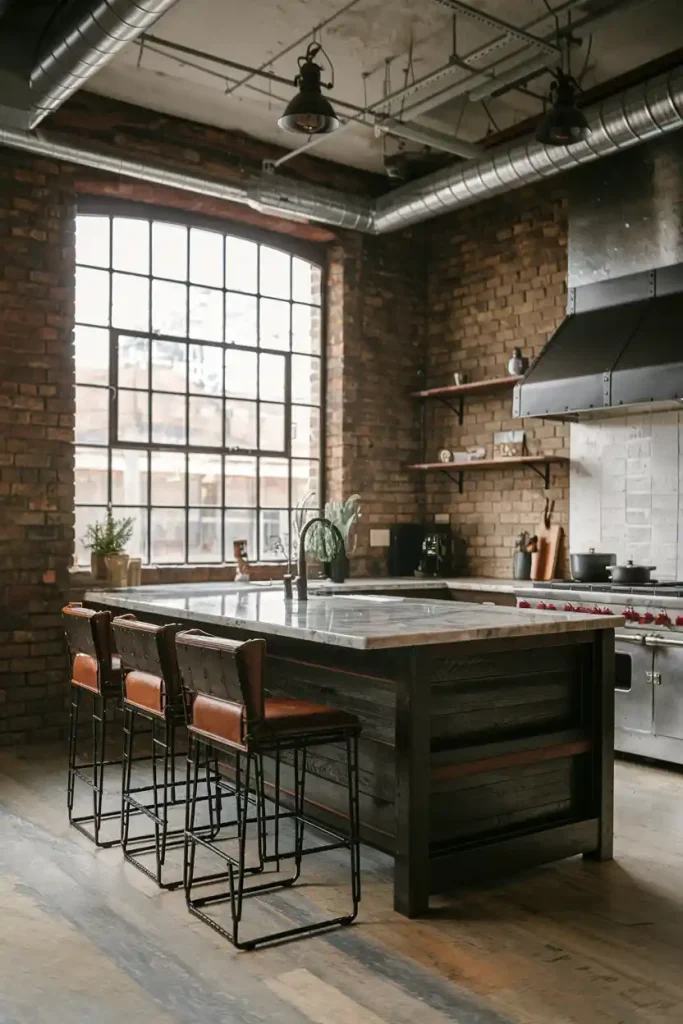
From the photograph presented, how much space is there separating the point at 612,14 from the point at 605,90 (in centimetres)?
142

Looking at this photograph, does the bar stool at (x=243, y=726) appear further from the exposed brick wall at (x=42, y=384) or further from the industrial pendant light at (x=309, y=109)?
the exposed brick wall at (x=42, y=384)

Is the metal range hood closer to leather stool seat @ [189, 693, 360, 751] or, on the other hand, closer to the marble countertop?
the marble countertop

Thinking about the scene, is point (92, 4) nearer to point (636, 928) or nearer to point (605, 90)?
point (605, 90)

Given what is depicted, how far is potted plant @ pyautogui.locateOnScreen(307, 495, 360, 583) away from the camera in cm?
702

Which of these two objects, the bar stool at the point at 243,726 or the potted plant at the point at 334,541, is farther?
the potted plant at the point at 334,541

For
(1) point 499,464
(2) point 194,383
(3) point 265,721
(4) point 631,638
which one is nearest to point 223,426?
(2) point 194,383

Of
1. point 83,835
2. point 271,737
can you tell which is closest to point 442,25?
point 271,737

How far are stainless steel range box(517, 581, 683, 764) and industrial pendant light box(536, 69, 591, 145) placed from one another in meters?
2.52

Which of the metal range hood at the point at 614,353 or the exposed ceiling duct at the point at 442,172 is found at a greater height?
the exposed ceiling duct at the point at 442,172

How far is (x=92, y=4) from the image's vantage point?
171 inches

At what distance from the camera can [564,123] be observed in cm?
479

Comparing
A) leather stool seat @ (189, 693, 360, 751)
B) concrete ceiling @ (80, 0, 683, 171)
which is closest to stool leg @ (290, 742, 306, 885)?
leather stool seat @ (189, 693, 360, 751)

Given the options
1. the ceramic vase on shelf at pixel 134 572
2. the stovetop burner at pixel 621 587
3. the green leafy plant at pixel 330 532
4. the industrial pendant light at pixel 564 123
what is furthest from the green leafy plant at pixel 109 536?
the industrial pendant light at pixel 564 123

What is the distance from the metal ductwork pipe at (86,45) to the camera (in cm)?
418
